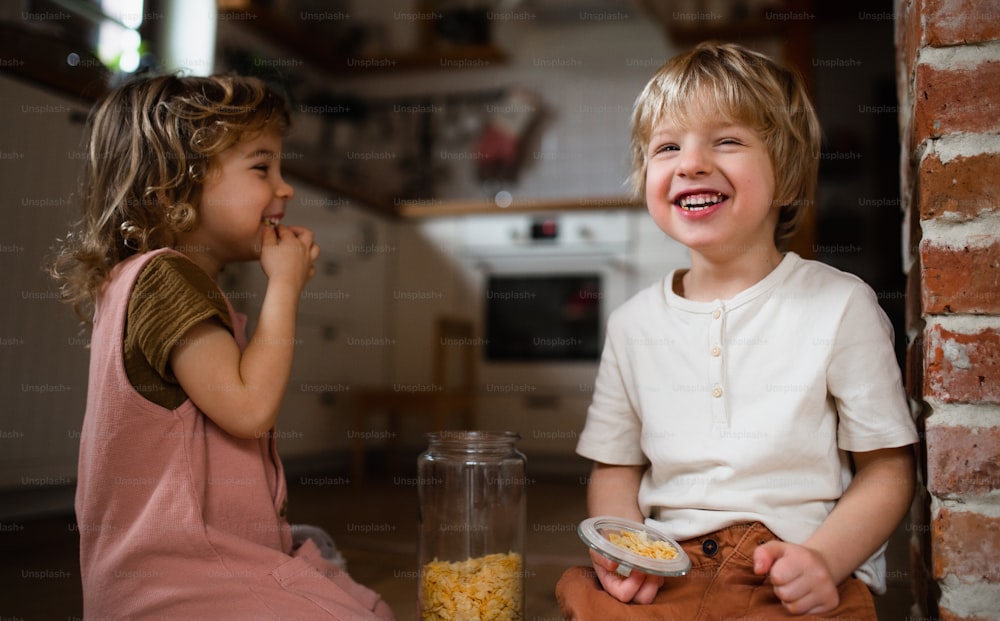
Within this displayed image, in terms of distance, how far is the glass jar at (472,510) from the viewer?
0.97 meters

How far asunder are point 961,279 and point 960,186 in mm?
90

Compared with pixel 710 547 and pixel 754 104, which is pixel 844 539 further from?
pixel 754 104

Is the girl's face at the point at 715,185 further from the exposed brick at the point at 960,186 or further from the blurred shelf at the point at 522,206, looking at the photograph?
the blurred shelf at the point at 522,206

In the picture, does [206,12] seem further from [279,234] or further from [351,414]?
[279,234]

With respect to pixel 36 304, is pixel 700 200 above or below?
above

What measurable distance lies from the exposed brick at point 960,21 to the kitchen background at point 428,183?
89 centimetres

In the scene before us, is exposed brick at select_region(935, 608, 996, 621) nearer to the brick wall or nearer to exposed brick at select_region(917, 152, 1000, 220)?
the brick wall

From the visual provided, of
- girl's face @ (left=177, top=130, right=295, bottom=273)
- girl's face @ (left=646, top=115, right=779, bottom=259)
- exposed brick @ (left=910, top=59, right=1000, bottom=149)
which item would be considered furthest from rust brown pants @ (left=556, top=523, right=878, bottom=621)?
girl's face @ (left=177, top=130, right=295, bottom=273)

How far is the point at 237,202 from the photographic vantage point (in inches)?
41.1

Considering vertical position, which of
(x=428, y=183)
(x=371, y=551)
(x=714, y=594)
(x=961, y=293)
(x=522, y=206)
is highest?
(x=428, y=183)

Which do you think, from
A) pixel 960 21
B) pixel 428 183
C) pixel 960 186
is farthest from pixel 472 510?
pixel 428 183

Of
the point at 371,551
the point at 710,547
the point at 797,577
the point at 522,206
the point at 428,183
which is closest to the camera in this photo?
the point at 797,577

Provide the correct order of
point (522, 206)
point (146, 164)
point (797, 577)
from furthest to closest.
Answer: point (522, 206) < point (146, 164) < point (797, 577)

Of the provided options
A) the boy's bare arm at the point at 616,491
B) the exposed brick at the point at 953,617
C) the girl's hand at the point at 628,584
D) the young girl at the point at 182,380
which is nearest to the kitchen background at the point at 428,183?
the young girl at the point at 182,380
